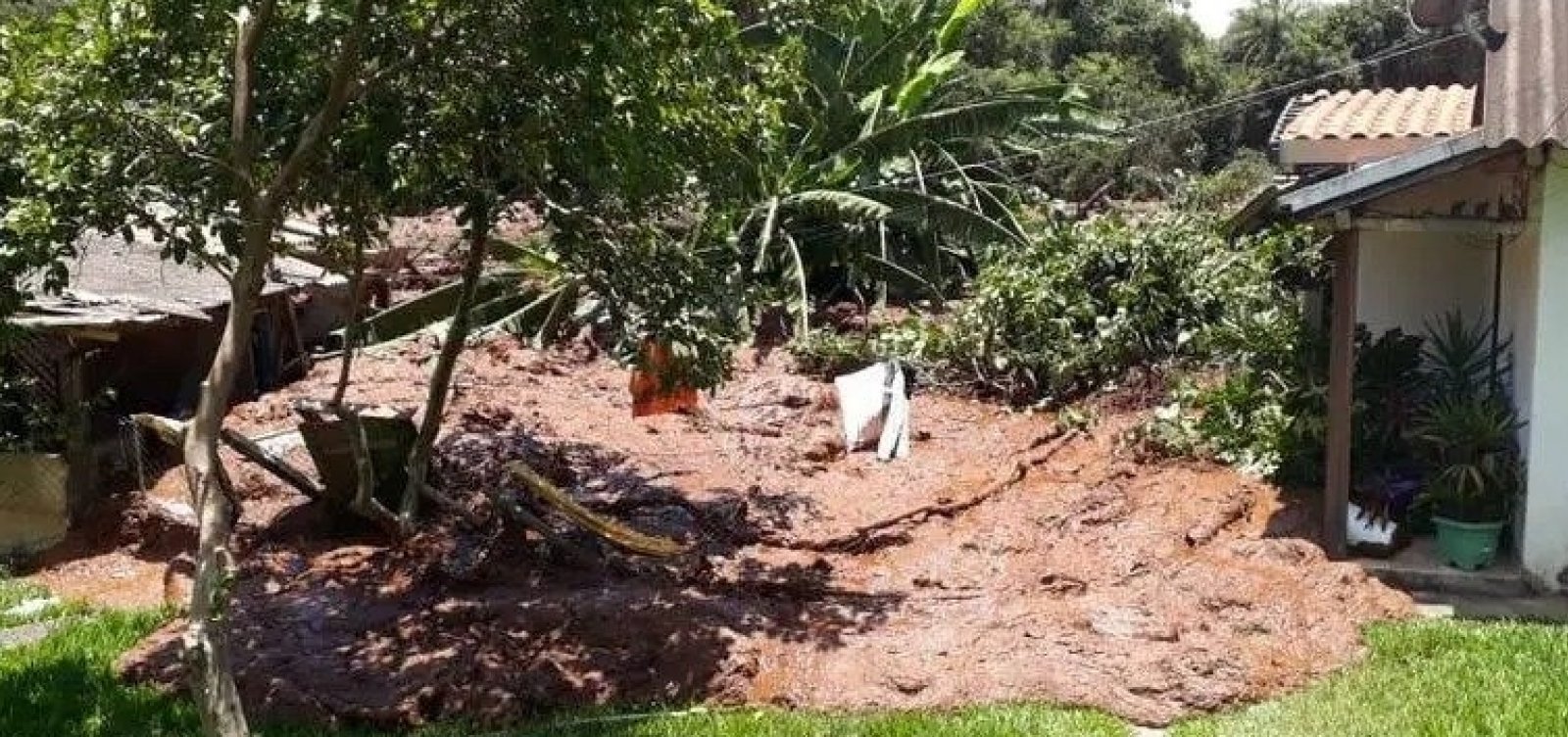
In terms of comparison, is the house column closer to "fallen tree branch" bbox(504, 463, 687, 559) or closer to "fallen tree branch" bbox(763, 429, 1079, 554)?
"fallen tree branch" bbox(763, 429, 1079, 554)

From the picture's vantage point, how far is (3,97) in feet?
23.1

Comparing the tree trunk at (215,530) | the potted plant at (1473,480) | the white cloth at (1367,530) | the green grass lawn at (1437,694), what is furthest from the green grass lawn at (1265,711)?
the tree trunk at (215,530)

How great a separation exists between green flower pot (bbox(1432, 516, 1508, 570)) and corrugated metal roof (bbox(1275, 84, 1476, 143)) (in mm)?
2505

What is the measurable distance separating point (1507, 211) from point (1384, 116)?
2666 mm

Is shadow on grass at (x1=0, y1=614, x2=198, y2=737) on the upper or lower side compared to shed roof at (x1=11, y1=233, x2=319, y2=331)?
lower

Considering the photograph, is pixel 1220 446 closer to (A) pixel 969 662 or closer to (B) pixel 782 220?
(A) pixel 969 662

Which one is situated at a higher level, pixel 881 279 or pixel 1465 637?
pixel 881 279

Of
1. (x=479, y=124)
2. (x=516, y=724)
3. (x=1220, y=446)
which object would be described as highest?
(x=479, y=124)

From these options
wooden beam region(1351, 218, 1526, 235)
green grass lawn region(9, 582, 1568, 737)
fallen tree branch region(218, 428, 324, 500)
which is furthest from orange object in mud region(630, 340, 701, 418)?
wooden beam region(1351, 218, 1526, 235)

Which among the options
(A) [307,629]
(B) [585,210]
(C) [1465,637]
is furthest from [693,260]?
(C) [1465,637]

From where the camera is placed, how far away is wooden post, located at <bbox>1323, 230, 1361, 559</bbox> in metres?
9.15

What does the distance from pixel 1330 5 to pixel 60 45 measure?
38.6 m

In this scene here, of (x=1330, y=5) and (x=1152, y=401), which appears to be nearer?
(x=1152, y=401)

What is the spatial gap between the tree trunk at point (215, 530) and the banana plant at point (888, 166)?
1040 centimetres
